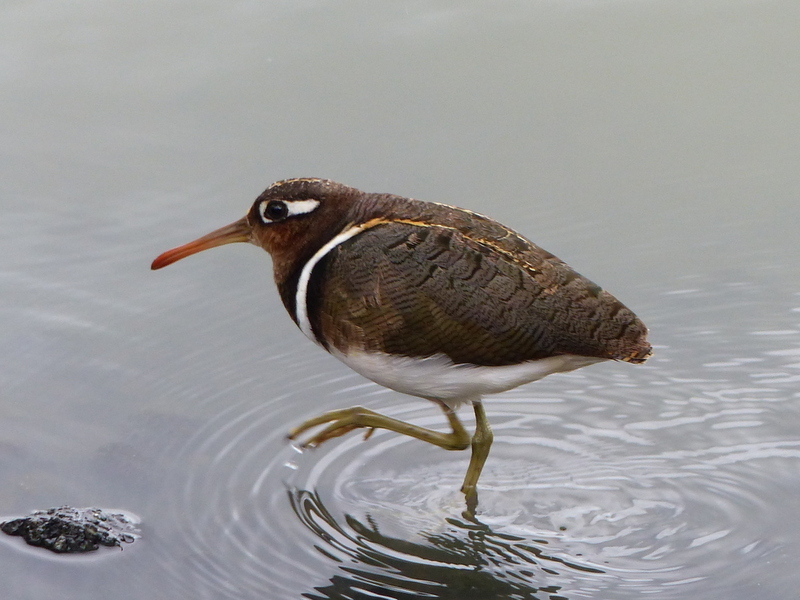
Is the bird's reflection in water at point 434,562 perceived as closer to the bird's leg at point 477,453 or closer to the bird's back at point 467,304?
the bird's leg at point 477,453

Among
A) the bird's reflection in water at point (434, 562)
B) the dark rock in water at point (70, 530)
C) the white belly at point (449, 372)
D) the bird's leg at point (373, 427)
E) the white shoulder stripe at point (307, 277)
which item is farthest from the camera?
the bird's leg at point (373, 427)

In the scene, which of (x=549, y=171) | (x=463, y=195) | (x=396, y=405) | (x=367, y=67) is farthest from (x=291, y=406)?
(x=367, y=67)

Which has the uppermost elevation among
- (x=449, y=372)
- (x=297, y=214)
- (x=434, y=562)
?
(x=297, y=214)

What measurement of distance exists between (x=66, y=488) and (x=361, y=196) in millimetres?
1807

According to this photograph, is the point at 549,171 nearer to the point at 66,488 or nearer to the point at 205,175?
the point at 205,175

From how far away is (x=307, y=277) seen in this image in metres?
5.32

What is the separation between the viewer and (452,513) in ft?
17.6

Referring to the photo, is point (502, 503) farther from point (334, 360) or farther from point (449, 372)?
point (334, 360)

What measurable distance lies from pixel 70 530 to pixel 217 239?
152 cm

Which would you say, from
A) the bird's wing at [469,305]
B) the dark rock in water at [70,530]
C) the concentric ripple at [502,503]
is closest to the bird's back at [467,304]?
the bird's wing at [469,305]

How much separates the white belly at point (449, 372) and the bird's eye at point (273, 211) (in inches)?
28.5

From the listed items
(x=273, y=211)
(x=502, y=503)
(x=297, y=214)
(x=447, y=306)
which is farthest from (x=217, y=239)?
(x=502, y=503)

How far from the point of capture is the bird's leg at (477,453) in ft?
18.0

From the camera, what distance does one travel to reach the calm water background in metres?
5.05
